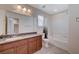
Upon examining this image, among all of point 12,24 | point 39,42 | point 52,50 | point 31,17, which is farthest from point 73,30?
point 12,24

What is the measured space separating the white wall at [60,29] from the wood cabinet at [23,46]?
37cm

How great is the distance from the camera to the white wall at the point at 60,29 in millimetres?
2590

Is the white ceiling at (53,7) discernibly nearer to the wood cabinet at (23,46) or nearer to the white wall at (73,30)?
the white wall at (73,30)

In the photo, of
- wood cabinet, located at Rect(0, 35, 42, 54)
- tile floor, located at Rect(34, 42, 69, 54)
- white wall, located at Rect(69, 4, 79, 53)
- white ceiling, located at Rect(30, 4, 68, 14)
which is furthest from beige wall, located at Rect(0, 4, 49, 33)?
white wall, located at Rect(69, 4, 79, 53)

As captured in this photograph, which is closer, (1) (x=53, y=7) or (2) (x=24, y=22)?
(1) (x=53, y=7)

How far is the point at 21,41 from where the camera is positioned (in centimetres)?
302

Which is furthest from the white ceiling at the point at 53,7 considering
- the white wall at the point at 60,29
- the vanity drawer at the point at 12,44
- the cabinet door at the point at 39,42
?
the vanity drawer at the point at 12,44

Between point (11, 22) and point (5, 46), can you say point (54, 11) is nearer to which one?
point (11, 22)

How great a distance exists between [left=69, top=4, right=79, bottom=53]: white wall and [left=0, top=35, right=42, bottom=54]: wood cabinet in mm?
728

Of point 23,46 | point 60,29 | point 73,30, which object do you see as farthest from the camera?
point 23,46

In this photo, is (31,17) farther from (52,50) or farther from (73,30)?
(73,30)

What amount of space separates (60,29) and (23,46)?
41.8 inches

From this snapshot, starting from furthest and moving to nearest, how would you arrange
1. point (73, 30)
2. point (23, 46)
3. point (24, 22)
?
point (23, 46) < point (24, 22) < point (73, 30)

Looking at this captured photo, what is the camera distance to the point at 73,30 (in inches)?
101
